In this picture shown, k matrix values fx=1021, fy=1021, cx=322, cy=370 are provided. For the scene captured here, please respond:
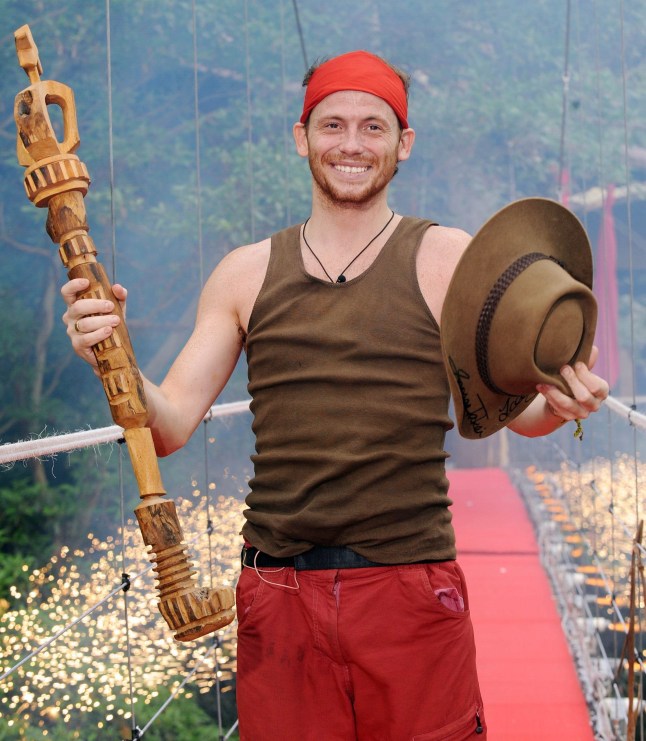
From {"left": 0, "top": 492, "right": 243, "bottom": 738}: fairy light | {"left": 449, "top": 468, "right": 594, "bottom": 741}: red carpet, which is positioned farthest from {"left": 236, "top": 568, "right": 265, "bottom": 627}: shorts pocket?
{"left": 0, "top": 492, "right": 243, "bottom": 738}: fairy light

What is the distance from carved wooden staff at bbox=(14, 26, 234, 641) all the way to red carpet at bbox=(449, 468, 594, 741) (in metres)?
1.75

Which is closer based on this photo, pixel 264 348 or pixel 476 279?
pixel 476 279

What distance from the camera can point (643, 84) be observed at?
13969mm

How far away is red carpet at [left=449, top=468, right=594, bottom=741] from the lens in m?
2.65

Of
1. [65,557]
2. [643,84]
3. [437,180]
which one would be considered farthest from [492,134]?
[65,557]

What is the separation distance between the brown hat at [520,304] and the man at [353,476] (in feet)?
0.35

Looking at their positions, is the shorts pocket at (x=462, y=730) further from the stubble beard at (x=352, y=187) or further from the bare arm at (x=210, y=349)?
the stubble beard at (x=352, y=187)

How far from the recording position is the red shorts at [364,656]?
111cm

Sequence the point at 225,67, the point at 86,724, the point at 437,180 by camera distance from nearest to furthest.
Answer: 1. the point at 86,724
2. the point at 225,67
3. the point at 437,180

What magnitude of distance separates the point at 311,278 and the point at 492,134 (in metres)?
12.7

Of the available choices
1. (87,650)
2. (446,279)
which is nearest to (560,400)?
(446,279)

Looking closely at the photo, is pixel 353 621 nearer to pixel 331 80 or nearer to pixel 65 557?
pixel 331 80
